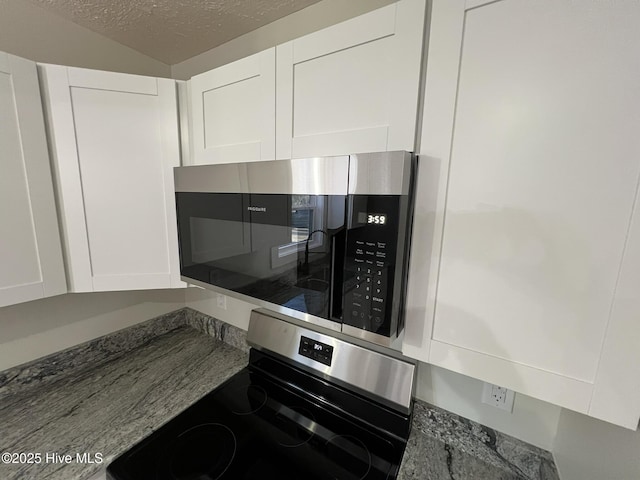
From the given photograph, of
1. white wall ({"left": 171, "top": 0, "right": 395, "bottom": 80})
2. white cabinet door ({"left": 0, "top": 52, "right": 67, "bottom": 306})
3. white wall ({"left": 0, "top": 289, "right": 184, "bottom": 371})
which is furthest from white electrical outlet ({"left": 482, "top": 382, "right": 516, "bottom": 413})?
white wall ({"left": 0, "top": 289, "right": 184, "bottom": 371})

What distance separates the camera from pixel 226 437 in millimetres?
833

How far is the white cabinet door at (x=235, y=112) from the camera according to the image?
744mm

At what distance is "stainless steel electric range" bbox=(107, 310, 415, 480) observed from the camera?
732 millimetres

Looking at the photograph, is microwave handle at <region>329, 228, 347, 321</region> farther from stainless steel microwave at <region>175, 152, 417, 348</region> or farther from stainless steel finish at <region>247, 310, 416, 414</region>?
stainless steel finish at <region>247, 310, 416, 414</region>

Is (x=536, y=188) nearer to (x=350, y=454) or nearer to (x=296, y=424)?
(x=350, y=454)

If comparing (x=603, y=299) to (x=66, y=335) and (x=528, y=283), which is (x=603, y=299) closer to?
(x=528, y=283)

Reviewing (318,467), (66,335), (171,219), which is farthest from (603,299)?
(66,335)

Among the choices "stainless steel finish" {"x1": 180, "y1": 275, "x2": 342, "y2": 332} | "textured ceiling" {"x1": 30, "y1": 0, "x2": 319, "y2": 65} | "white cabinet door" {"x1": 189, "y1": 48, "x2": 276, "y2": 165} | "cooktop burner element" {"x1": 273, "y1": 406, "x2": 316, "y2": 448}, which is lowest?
"cooktop burner element" {"x1": 273, "y1": 406, "x2": 316, "y2": 448}

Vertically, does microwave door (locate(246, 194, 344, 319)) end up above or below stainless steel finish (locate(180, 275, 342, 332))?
above

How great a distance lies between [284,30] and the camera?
1069mm

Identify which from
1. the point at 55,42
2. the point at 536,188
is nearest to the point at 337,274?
the point at 536,188

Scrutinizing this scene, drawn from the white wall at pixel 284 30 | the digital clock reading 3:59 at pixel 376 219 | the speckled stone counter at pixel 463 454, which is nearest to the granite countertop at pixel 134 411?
the speckled stone counter at pixel 463 454

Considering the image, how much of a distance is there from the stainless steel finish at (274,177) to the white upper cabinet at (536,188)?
0.66 feet

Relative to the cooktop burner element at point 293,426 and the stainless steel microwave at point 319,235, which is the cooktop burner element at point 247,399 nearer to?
the cooktop burner element at point 293,426
